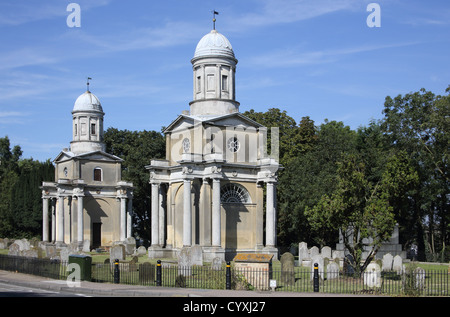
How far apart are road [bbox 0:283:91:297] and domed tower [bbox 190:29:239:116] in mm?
24783

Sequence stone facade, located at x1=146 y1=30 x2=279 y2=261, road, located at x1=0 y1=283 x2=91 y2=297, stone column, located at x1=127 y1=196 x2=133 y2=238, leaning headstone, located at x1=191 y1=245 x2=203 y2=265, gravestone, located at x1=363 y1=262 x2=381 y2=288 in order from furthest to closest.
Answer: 1. stone column, located at x1=127 y1=196 x2=133 y2=238
2. stone facade, located at x1=146 y1=30 x2=279 y2=261
3. leaning headstone, located at x1=191 y1=245 x2=203 y2=265
4. gravestone, located at x1=363 y1=262 x2=381 y2=288
5. road, located at x1=0 y1=283 x2=91 y2=297

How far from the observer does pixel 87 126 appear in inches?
2544

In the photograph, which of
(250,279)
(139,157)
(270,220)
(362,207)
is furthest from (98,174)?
(250,279)

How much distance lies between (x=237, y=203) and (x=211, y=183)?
2.84 metres

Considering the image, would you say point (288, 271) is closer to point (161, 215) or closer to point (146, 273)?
point (146, 273)

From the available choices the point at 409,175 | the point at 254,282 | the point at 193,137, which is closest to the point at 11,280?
the point at 254,282

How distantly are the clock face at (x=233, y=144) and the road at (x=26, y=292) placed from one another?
23041 mm

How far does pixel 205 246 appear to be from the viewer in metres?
42.2

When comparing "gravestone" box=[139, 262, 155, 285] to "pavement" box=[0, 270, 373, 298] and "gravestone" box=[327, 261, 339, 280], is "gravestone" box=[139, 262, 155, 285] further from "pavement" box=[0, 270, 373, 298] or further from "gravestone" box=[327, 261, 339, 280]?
"gravestone" box=[327, 261, 339, 280]

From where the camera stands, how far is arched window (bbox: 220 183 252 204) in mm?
43906

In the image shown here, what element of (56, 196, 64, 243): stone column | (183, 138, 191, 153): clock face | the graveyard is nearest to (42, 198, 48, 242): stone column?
(56, 196, 64, 243): stone column

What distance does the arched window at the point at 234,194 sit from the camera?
4391 centimetres
